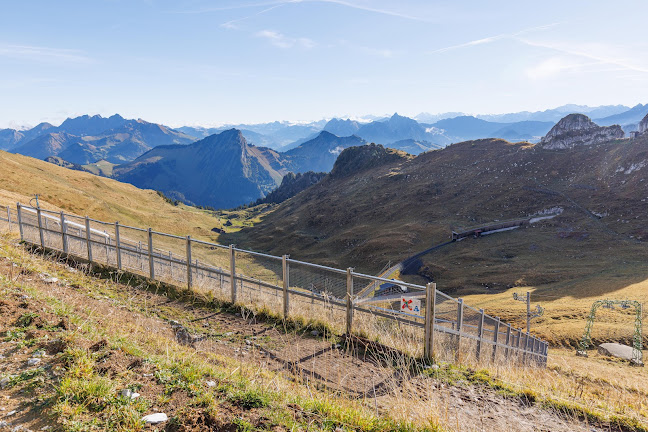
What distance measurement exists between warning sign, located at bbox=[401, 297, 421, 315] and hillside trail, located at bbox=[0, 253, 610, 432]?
4.64 feet

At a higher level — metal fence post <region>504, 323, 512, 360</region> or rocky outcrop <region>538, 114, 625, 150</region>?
rocky outcrop <region>538, 114, 625, 150</region>

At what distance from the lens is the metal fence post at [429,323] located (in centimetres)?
750

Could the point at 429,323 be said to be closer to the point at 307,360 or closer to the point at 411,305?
the point at 411,305

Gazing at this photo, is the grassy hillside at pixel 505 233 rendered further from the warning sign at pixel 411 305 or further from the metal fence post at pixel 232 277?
the metal fence post at pixel 232 277

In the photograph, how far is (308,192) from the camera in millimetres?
170000

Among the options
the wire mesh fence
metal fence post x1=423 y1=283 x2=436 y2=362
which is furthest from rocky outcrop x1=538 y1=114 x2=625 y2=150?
metal fence post x1=423 y1=283 x2=436 y2=362

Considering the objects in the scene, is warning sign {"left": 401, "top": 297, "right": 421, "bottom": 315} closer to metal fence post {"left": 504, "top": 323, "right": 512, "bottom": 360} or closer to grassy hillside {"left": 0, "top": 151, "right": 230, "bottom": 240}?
metal fence post {"left": 504, "top": 323, "right": 512, "bottom": 360}

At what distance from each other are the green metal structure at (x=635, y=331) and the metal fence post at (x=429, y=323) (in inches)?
1062

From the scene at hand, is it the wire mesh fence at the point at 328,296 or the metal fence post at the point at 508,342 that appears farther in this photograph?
the metal fence post at the point at 508,342

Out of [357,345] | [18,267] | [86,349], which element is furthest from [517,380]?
[18,267]

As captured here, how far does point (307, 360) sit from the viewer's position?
299 inches

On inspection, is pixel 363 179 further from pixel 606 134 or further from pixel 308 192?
pixel 606 134

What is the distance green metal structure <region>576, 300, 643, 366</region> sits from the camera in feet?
87.8

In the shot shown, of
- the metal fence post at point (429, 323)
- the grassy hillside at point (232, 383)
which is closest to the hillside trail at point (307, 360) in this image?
the grassy hillside at point (232, 383)
